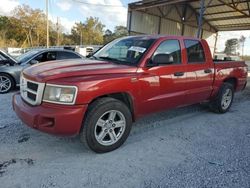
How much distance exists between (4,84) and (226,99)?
6.49 meters

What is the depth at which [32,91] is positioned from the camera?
3270 mm

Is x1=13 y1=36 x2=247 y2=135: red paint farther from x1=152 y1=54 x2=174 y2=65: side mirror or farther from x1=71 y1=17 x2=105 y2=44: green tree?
x1=71 y1=17 x2=105 y2=44: green tree

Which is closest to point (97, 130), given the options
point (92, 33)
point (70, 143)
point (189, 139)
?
point (70, 143)

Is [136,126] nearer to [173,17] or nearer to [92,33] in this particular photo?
[173,17]

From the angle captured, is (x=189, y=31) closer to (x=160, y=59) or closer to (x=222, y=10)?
(x=222, y=10)

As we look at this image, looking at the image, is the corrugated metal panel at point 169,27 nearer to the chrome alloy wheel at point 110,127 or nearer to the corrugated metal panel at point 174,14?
the corrugated metal panel at point 174,14

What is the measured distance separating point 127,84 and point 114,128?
2.33 ft

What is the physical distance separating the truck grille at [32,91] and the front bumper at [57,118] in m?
0.11

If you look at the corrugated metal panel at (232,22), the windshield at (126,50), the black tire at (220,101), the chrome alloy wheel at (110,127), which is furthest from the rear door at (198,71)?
the corrugated metal panel at (232,22)

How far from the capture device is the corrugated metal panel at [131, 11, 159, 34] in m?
19.9

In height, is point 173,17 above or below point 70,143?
above

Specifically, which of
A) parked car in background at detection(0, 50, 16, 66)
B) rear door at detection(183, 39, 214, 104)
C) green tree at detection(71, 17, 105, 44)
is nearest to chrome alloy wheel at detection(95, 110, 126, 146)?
rear door at detection(183, 39, 214, 104)

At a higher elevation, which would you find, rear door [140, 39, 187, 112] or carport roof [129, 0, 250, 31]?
carport roof [129, 0, 250, 31]

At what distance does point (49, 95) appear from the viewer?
3.07m
